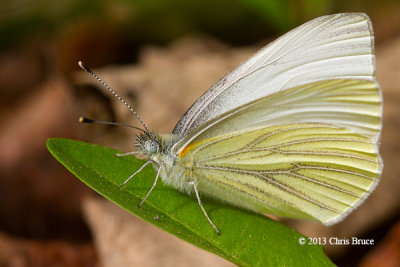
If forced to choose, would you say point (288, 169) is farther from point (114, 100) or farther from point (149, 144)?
point (114, 100)

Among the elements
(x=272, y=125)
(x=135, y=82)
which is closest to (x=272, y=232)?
(x=272, y=125)

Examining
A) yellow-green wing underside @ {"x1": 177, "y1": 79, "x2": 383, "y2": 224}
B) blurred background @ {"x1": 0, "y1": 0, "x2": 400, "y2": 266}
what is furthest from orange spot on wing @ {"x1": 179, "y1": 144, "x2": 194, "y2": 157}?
blurred background @ {"x1": 0, "y1": 0, "x2": 400, "y2": 266}

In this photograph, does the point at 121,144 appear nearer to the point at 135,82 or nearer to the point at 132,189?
the point at 135,82

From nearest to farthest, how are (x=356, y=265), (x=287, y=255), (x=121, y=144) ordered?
1. (x=287, y=255)
2. (x=356, y=265)
3. (x=121, y=144)

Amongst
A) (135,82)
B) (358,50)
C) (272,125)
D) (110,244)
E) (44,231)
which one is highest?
(358,50)

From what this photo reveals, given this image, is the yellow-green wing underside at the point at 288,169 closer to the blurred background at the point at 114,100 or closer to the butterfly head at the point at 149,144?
the butterfly head at the point at 149,144

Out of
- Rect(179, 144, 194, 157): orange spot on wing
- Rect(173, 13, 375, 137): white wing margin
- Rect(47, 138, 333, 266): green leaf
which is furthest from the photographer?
Rect(179, 144, 194, 157): orange spot on wing

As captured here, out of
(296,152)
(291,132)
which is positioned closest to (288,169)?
(296,152)

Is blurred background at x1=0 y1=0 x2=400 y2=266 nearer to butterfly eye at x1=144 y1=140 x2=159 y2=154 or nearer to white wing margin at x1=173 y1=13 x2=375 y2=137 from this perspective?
butterfly eye at x1=144 y1=140 x2=159 y2=154
